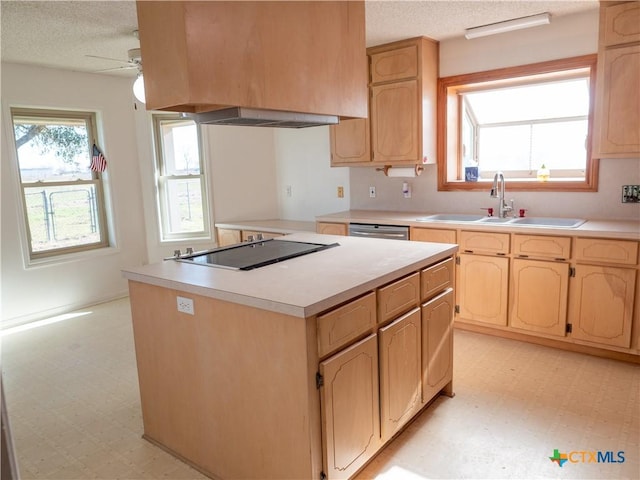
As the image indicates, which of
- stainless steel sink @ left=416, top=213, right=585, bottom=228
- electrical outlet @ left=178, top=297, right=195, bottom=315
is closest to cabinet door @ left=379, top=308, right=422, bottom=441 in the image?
electrical outlet @ left=178, top=297, right=195, bottom=315

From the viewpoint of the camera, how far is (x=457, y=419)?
2537mm

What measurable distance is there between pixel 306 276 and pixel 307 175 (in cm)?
332

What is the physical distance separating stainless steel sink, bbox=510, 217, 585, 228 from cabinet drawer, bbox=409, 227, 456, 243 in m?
0.47

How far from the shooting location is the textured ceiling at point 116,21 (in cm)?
296

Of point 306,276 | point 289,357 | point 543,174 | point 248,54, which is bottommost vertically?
point 289,357

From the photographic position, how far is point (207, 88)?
1.67m

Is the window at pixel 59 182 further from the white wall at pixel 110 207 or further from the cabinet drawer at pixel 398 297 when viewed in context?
the cabinet drawer at pixel 398 297

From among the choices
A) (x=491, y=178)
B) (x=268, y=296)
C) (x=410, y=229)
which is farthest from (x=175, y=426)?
(x=491, y=178)

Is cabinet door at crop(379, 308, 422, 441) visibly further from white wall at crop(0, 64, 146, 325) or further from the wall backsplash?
white wall at crop(0, 64, 146, 325)

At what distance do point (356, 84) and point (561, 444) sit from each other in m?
2.05

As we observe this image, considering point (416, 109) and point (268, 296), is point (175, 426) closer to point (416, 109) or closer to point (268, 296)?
point (268, 296)

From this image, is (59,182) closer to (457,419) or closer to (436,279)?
(436,279)

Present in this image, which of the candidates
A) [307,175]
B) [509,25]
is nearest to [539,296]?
[509,25]

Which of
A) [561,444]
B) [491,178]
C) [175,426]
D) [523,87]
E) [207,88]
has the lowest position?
A: [561,444]
